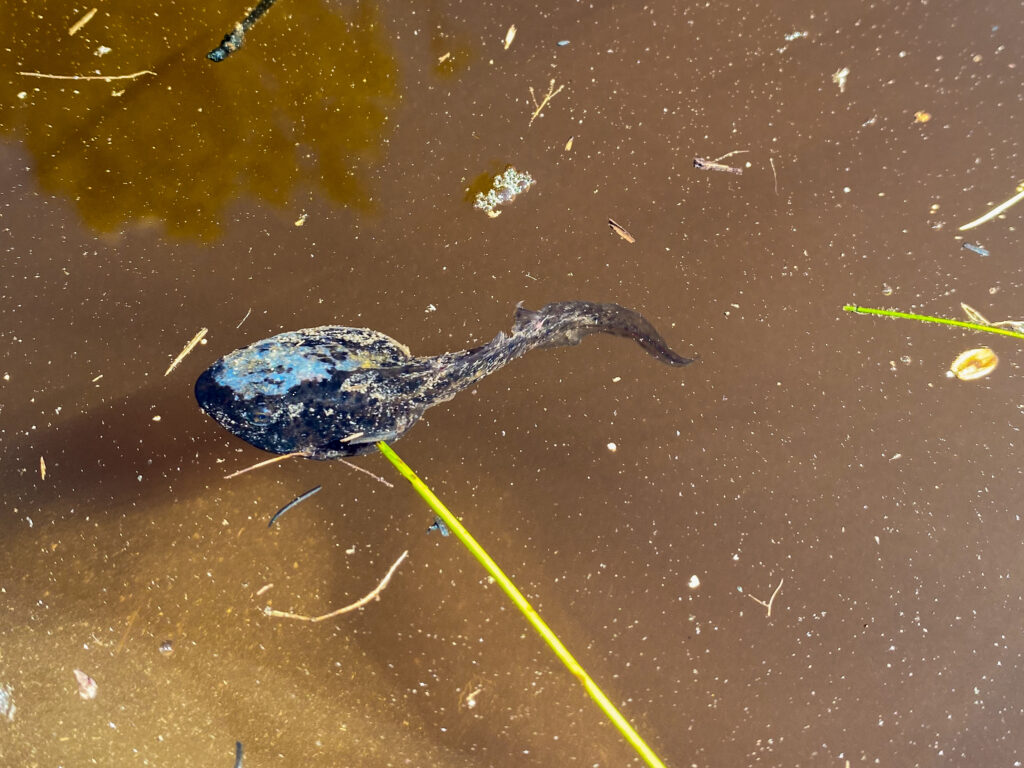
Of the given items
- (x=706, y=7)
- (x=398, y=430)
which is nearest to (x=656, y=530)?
A: (x=398, y=430)

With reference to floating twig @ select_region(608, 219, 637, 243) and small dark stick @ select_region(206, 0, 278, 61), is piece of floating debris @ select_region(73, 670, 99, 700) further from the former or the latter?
floating twig @ select_region(608, 219, 637, 243)

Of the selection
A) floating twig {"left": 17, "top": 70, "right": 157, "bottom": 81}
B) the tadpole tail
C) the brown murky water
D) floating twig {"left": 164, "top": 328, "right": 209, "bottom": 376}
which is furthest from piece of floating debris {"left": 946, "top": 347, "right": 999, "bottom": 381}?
floating twig {"left": 17, "top": 70, "right": 157, "bottom": 81}

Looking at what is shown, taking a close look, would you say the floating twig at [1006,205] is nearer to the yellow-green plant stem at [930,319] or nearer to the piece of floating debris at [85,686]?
the yellow-green plant stem at [930,319]

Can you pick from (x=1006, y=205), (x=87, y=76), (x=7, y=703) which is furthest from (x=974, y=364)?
(x=7, y=703)

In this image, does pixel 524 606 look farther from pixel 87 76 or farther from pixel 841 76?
pixel 87 76

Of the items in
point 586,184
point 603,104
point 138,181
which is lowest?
point 586,184

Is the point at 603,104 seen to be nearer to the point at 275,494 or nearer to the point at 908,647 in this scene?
the point at 275,494
